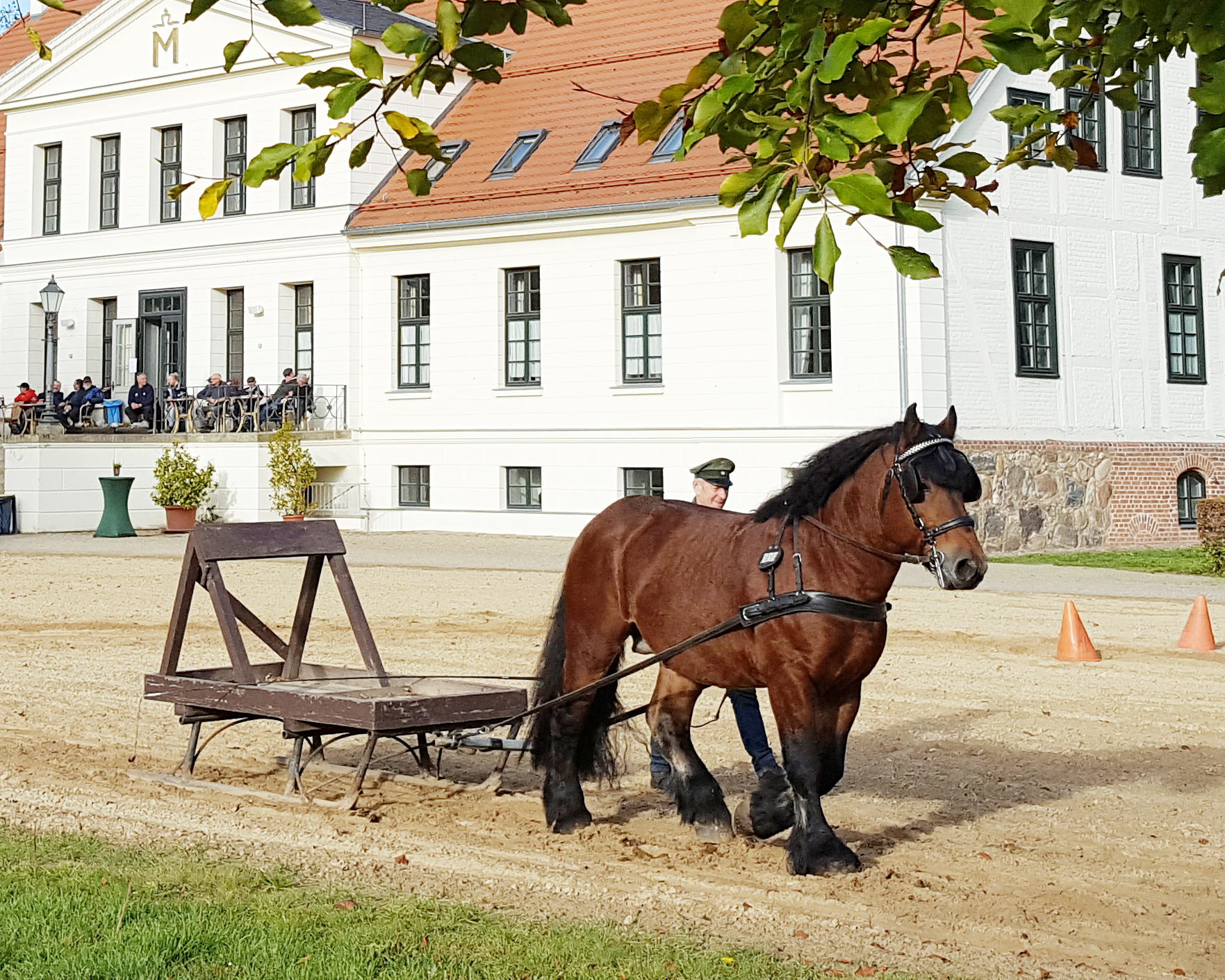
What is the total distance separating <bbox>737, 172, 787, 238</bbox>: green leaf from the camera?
4406mm

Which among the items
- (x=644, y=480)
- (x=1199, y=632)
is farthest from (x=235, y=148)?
(x=1199, y=632)

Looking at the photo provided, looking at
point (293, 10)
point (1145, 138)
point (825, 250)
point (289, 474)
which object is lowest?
point (825, 250)

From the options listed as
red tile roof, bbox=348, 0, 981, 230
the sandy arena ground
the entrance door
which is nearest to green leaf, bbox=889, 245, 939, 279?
the sandy arena ground

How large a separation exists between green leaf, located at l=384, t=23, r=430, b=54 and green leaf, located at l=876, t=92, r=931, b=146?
4.49ft

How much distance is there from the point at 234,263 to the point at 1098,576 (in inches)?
816

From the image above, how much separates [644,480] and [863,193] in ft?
84.0

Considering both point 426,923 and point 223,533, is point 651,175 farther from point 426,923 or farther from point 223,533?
point 426,923

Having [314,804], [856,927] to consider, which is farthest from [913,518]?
[314,804]

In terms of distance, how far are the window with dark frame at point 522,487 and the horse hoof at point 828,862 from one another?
2421 centimetres

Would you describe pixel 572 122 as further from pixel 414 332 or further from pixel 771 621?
pixel 771 621

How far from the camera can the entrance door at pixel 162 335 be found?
36.3m

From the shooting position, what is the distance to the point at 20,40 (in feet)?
159

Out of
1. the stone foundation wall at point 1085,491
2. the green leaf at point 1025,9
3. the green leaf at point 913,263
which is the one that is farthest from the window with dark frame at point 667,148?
the green leaf at point 1025,9

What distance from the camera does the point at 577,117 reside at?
32750 millimetres
